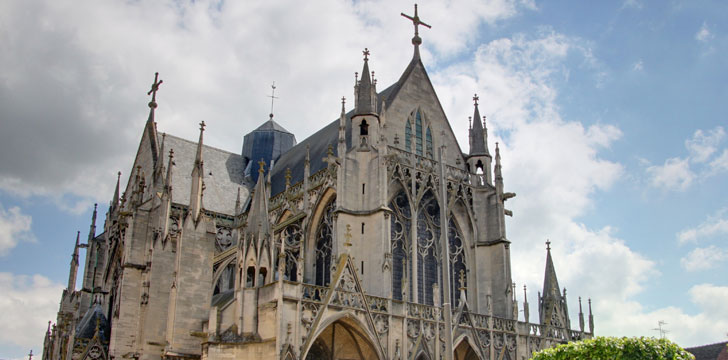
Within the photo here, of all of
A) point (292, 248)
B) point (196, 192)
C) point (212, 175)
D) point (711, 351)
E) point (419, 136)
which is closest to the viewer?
point (196, 192)

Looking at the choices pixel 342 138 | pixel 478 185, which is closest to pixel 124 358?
pixel 342 138

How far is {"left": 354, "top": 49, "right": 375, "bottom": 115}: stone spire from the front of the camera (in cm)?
3147

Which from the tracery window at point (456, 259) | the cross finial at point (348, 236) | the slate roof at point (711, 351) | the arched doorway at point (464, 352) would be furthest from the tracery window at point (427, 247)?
the slate roof at point (711, 351)

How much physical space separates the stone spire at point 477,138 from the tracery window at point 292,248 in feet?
30.0

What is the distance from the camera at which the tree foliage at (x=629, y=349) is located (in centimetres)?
2050

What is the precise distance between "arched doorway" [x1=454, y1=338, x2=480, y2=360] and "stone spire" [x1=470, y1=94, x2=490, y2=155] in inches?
392

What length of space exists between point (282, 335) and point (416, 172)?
11.2 m

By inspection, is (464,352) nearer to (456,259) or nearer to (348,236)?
(456,259)

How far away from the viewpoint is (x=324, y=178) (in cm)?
3197

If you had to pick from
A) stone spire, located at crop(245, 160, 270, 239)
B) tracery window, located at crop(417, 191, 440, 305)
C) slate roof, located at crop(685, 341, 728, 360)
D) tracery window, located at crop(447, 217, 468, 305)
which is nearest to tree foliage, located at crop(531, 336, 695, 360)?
tracery window, located at crop(417, 191, 440, 305)

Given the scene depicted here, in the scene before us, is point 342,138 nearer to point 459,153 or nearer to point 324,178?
point 324,178

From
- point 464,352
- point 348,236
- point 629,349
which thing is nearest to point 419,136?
point 348,236

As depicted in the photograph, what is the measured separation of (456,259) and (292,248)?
7.36 metres

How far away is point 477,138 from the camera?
35906mm
